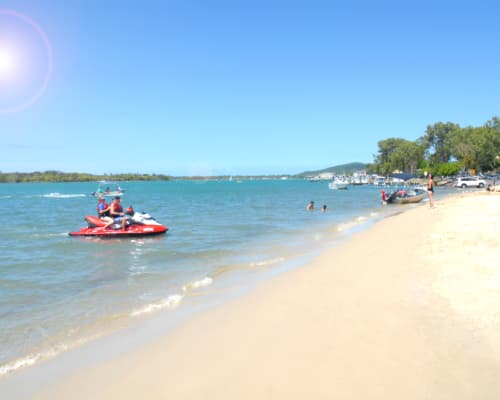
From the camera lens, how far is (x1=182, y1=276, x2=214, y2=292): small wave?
9.38 m

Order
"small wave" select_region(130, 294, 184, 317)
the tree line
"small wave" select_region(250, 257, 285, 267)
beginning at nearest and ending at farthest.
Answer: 1. "small wave" select_region(130, 294, 184, 317)
2. "small wave" select_region(250, 257, 285, 267)
3. the tree line

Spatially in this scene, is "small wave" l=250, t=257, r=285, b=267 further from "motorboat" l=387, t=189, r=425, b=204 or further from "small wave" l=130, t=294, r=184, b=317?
"motorboat" l=387, t=189, r=425, b=204

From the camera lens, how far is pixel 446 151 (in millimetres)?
117125

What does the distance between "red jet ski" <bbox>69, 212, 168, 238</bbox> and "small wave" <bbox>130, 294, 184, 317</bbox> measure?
11.6 metres

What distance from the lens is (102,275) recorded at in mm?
11594

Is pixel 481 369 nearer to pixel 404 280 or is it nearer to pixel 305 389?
pixel 305 389

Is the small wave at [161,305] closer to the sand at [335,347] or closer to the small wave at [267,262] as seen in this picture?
the sand at [335,347]

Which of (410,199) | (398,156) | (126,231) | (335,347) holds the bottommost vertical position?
(126,231)

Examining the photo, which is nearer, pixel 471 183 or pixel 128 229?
pixel 128 229

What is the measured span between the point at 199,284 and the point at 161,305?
5.95ft

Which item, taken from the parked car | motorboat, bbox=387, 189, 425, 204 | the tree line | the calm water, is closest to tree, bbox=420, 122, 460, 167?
the tree line

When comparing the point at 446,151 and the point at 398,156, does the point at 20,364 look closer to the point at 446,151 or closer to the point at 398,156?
the point at 446,151

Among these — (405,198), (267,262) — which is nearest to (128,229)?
(267,262)

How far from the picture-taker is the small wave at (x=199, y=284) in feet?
30.8
